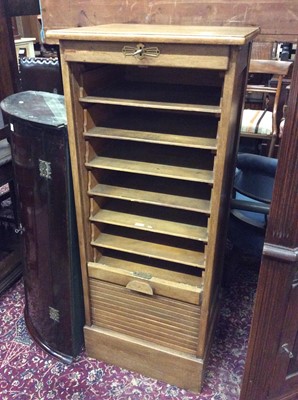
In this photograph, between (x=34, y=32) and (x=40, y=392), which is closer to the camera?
(x=40, y=392)

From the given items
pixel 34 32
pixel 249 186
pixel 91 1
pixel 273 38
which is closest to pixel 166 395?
pixel 249 186

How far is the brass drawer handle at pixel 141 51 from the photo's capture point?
0.96 metres

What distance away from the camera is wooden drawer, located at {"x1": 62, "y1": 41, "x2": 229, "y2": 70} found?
3.03 feet

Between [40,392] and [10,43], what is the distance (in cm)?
150

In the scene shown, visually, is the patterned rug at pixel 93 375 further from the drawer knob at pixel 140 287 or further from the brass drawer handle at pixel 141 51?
Result: the brass drawer handle at pixel 141 51

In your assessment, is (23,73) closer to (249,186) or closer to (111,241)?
(111,241)

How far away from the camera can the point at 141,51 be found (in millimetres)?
967

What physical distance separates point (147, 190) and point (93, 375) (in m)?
0.76

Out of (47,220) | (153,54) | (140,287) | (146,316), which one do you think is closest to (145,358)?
(146,316)

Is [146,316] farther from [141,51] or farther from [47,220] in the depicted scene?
[141,51]

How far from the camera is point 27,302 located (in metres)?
1.62

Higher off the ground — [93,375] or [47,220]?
[47,220]

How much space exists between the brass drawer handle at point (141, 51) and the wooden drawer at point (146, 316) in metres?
0.80

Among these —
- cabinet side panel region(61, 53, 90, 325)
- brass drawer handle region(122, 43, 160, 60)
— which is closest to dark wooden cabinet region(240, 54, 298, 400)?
brass drawer handle region(122, 43, 160, 60)
